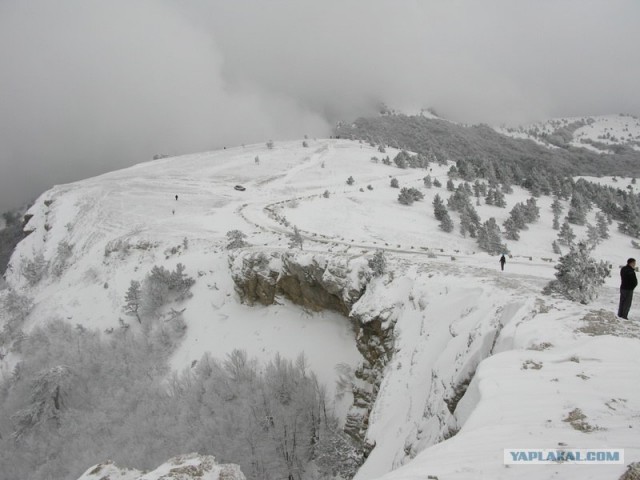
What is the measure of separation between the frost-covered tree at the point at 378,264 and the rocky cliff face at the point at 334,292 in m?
0.49

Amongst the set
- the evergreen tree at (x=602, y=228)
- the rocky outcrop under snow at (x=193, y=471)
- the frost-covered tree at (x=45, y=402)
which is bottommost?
the frost-covered tree at (x=45, y=402)

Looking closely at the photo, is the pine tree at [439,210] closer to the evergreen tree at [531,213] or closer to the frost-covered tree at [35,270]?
the evergreen tree at [531,213]

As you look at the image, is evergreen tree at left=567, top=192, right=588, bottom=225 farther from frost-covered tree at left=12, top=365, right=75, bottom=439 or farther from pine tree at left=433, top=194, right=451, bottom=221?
frost-covered tree at left=12, top=365, right=75, bottom=439

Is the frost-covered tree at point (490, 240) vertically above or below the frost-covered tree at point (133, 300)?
above

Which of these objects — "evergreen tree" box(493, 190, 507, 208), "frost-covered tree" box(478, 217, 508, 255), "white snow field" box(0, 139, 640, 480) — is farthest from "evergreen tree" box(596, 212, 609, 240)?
"frost-covered tree" box(478, 217, 508, 255)

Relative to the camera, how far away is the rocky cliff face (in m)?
16.4

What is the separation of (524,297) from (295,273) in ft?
51.7

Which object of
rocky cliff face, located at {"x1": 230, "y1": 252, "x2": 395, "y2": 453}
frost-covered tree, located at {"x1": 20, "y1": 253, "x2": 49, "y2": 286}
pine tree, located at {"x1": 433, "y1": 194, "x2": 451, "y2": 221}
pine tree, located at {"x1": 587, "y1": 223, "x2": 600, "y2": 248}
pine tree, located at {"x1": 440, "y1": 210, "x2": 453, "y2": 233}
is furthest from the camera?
pine tree, located at {"x1": 433, "y1": 194, "x2": 451, "y2": 221}

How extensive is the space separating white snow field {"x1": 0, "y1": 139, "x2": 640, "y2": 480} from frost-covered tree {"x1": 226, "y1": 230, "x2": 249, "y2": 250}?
2.94 ft

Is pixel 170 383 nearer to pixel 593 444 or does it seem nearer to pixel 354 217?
pixel 593 444

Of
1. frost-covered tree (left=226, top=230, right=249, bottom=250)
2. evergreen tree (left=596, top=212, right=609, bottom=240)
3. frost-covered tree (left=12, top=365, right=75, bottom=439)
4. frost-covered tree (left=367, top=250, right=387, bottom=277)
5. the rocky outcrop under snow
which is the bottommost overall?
frost-covered tree (left=12, top=365, right=75, bottom=439)

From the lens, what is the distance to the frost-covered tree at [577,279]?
13.1m

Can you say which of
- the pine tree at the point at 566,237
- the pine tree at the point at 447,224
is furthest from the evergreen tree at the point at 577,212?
the pine tree at the point at 447,224

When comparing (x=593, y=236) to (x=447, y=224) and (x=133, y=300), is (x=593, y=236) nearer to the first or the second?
(x=447, y=224)
